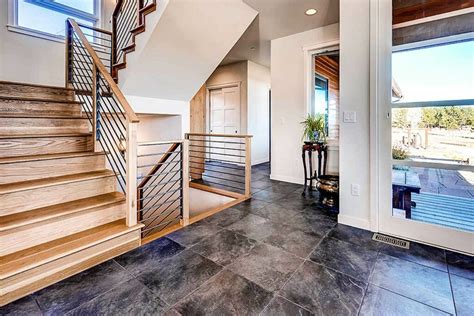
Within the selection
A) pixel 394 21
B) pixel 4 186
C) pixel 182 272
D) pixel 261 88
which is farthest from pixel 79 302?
pixel 261 88

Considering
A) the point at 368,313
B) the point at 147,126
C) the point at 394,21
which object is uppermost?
the point at 394,21

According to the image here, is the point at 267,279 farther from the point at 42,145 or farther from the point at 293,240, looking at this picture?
the point at 42,145

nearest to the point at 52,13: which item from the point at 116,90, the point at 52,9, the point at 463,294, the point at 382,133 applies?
the point at 52,9

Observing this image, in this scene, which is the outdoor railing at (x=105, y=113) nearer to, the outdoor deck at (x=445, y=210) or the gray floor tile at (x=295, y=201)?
the gray floor tile at (x=295, y=201)

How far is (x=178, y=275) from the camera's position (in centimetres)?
166

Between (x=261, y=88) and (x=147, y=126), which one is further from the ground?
(x=261, y=88)

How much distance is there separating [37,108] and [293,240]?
313cm

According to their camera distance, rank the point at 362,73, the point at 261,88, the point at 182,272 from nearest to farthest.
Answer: the point at 182,272 < the point at 362,73 < the point at 261,88

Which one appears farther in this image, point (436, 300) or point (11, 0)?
point (11, 0)

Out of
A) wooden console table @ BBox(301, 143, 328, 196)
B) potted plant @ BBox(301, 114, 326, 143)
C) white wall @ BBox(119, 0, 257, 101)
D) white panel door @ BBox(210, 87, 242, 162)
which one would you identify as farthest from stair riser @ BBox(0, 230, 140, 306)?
white panel door @ BBox(210, 87, 242, 162)

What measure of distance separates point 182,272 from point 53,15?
15.8 feet

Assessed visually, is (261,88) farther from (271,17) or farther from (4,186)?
(4,186)

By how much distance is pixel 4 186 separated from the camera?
1848 mm

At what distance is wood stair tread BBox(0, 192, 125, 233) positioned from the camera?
1641 mm
